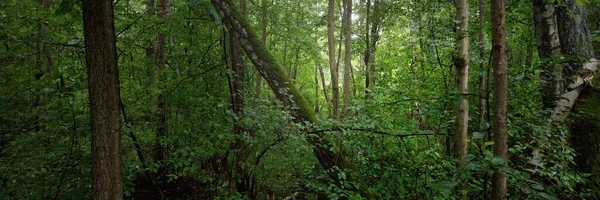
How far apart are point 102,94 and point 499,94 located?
117 inches

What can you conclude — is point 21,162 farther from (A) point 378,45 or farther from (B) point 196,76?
(A) point 378,45

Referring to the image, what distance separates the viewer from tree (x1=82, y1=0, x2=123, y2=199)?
2.16 m

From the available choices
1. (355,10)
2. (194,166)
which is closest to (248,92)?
(194,166)

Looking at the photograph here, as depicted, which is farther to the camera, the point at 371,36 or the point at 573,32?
the point at 371,36

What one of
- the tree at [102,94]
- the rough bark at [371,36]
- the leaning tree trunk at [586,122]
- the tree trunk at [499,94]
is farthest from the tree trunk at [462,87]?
the rough bark at [371,36]

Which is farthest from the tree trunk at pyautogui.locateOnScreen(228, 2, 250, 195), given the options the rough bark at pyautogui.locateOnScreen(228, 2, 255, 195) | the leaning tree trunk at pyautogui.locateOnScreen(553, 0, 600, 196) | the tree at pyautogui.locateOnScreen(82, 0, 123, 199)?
the leaning tree trunk at pyautogui.locateOnScreen(553, 0, 600, 196)

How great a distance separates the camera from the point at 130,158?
504 centimetres

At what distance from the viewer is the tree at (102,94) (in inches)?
85.0

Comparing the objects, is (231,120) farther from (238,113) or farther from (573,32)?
(573,32)

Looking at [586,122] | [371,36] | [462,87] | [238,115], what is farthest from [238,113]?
[371,36]

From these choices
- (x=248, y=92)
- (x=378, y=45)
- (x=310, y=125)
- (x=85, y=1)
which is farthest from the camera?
(x=378, y=45)

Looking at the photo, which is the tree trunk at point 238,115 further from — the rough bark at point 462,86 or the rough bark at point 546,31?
the rough bark at point 546,31

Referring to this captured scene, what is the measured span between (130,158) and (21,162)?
1.38 metres

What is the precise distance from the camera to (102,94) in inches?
86.5
